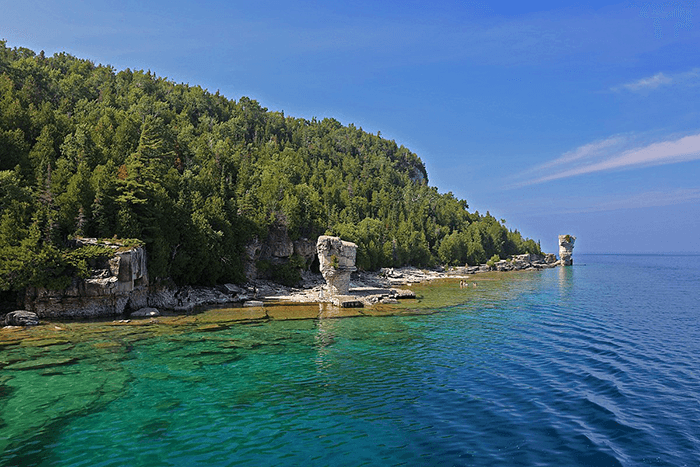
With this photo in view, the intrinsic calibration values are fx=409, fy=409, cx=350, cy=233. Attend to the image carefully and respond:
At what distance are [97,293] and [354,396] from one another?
127ft

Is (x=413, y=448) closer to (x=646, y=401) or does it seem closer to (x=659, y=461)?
(x=659, y=461)

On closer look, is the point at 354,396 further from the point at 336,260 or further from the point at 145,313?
the point at 336,260

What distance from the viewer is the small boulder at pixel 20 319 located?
42531 mm

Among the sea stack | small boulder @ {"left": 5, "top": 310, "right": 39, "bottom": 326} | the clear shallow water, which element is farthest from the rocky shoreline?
the clear shallow water

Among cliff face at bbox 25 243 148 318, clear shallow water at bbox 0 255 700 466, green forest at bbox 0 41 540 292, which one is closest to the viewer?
clear shallow water at bbox 0 255 700 466

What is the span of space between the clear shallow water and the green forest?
15451mm

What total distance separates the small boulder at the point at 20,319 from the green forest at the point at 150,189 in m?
3.27

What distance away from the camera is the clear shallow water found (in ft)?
53.1

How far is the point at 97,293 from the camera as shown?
47594mm

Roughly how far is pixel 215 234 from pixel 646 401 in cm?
6240

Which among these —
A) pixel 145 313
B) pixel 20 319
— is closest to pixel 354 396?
pixel 145 313

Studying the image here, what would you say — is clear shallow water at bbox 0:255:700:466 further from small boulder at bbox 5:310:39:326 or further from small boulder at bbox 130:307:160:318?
small boulder at bbox 130:307:160:318

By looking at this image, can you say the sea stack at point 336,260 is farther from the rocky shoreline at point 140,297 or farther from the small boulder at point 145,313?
the small boulder at point 145,313

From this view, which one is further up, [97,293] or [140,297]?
[97,293]
